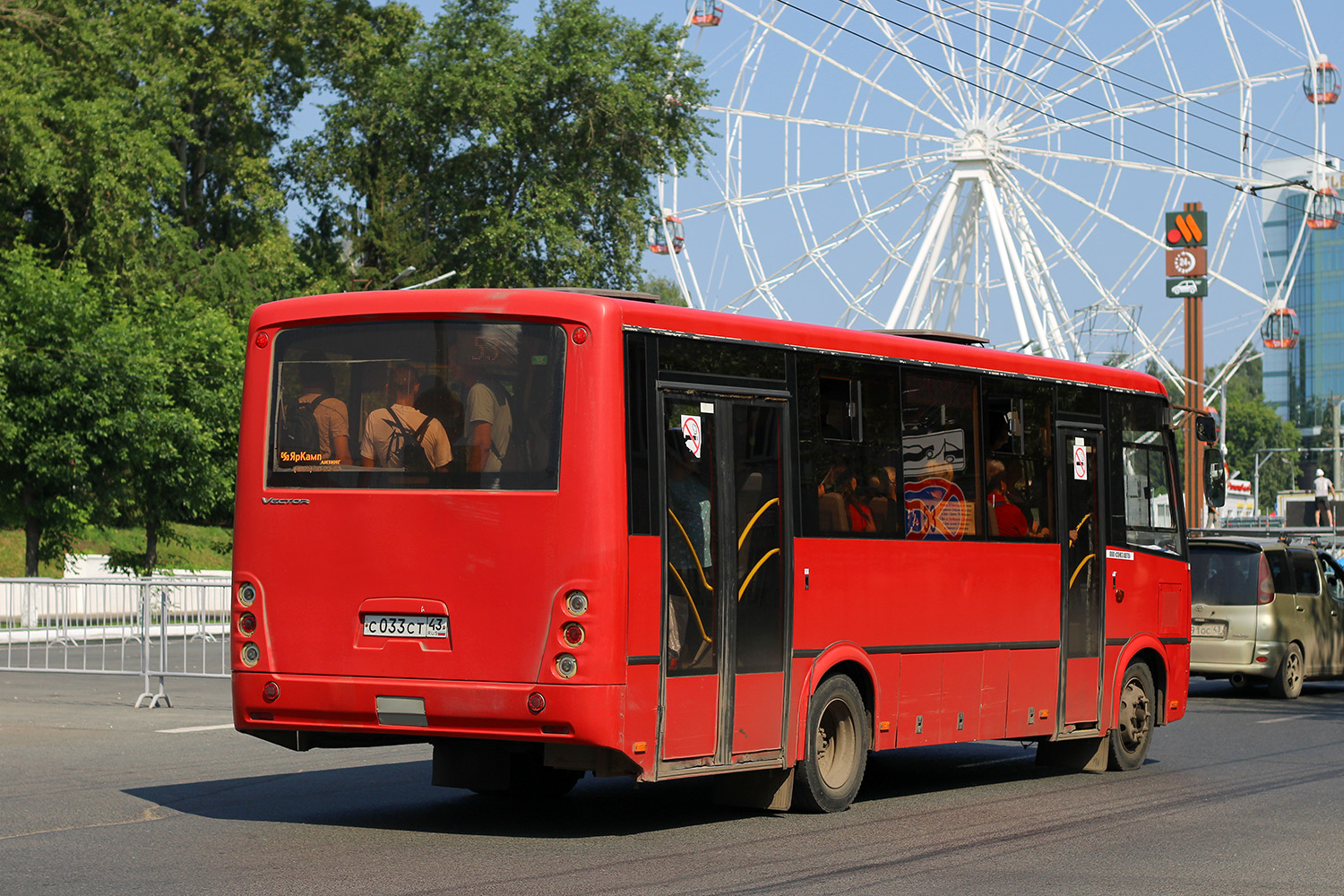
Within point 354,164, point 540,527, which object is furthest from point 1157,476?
point 354,164

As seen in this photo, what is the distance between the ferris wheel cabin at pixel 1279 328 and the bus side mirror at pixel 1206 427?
30663 millimetres

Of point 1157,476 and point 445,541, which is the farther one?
point 1157,476

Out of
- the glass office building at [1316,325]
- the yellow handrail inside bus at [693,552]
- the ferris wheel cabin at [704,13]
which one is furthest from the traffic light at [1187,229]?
the glass office building at [1316,325]

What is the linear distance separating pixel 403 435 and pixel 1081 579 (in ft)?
18.3

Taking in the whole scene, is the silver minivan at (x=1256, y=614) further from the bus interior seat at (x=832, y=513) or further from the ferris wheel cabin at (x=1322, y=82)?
the ferris wheel cabin at (x=1322, y=82)

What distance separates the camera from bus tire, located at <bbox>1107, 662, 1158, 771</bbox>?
12.8 metres

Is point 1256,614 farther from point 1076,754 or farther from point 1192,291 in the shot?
point 1192,291

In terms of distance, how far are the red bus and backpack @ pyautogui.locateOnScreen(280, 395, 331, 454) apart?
11 mm

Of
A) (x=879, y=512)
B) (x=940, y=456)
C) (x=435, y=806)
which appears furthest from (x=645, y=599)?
(x=940, y=456)

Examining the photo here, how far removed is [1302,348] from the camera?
160 m

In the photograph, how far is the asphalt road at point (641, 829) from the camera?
25.2 feet

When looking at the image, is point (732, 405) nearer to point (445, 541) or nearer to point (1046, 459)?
point (445, 541)

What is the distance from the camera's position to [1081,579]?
12.4 meters

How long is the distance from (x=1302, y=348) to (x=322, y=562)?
163 metres
